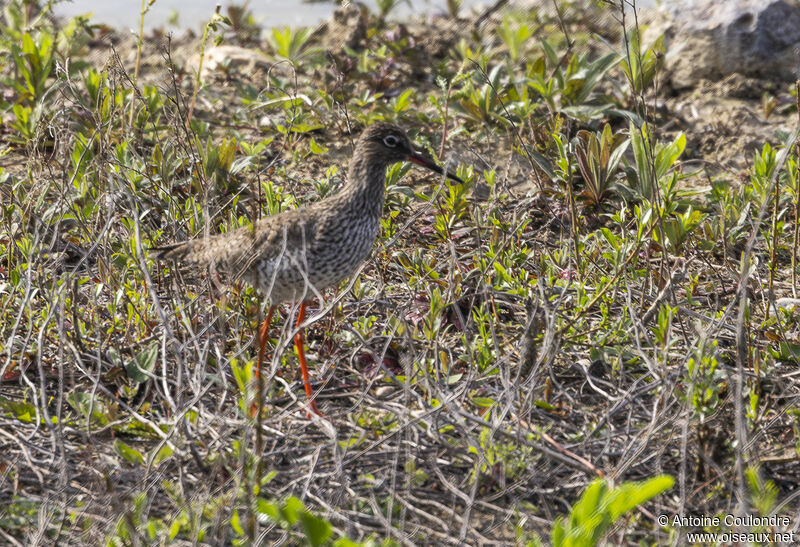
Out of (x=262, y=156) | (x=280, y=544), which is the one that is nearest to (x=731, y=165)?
(x=262, y=156)

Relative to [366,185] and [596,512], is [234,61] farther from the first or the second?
[596,512]

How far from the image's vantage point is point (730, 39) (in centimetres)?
733

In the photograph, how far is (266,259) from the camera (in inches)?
179

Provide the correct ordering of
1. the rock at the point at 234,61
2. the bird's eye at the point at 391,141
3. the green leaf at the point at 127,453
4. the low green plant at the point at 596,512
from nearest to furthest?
1. the low green plant at the point at 596,512
2. the green leaf at the point at 127,453
3. the bird's eye at the point at 391,141
4. the rock at the point at 234,61

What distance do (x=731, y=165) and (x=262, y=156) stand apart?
3.30 m

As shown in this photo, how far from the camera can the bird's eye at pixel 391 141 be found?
198 inches

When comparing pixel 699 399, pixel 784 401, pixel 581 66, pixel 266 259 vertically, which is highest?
→ pixel 581 66

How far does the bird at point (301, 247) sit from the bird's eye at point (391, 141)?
0.47ft

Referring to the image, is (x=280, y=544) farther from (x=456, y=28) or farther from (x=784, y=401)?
(x=456, y=28)

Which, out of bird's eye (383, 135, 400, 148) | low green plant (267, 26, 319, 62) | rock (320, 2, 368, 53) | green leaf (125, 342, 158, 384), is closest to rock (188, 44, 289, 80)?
Result: low green plant (267, 26, 319, 62)

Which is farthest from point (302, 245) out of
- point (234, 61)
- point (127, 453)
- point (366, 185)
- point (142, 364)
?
point (234, 61)

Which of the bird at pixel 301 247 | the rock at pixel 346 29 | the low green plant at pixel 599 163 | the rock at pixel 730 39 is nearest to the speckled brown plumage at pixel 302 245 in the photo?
the bird at pixel 301 247

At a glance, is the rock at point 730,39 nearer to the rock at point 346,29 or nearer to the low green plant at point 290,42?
the rock at point 346,29

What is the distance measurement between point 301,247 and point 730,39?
180 inches
